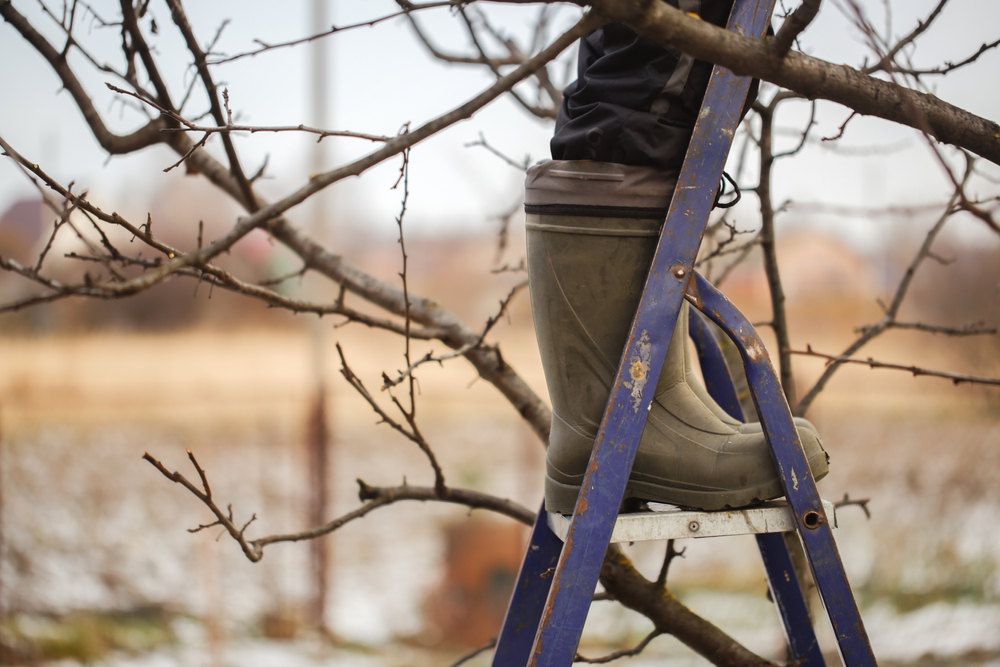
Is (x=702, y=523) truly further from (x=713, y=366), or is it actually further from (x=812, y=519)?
(x=713, y=366)

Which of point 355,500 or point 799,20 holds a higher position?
point 355,500

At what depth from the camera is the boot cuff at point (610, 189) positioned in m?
0.88

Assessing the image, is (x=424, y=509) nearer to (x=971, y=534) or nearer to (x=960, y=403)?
(x=971, y=534)

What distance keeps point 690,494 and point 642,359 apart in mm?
219

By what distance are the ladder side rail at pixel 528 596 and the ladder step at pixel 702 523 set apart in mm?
203

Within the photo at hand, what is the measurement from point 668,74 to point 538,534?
0.73 metres

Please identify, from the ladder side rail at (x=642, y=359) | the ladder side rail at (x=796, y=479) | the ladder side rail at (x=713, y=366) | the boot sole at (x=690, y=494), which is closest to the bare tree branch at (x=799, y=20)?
the ladder side rail at (x=642, y=359)

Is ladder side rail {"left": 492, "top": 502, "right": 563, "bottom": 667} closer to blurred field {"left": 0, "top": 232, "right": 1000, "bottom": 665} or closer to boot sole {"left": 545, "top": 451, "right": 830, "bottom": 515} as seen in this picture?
boot sole {"left": 545, "top": 451, "right": 830, "bottom": 515}

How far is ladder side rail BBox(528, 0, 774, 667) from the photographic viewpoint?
85 centimetres

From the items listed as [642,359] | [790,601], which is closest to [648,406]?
[642,359]

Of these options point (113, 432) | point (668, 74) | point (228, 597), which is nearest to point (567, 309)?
point (668, 74)

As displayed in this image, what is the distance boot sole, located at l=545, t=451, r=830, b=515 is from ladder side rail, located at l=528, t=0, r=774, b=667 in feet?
0.31

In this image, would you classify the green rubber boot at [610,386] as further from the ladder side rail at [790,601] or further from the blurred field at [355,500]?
the blurred field at [355,500]

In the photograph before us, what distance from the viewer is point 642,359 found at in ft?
2.82
